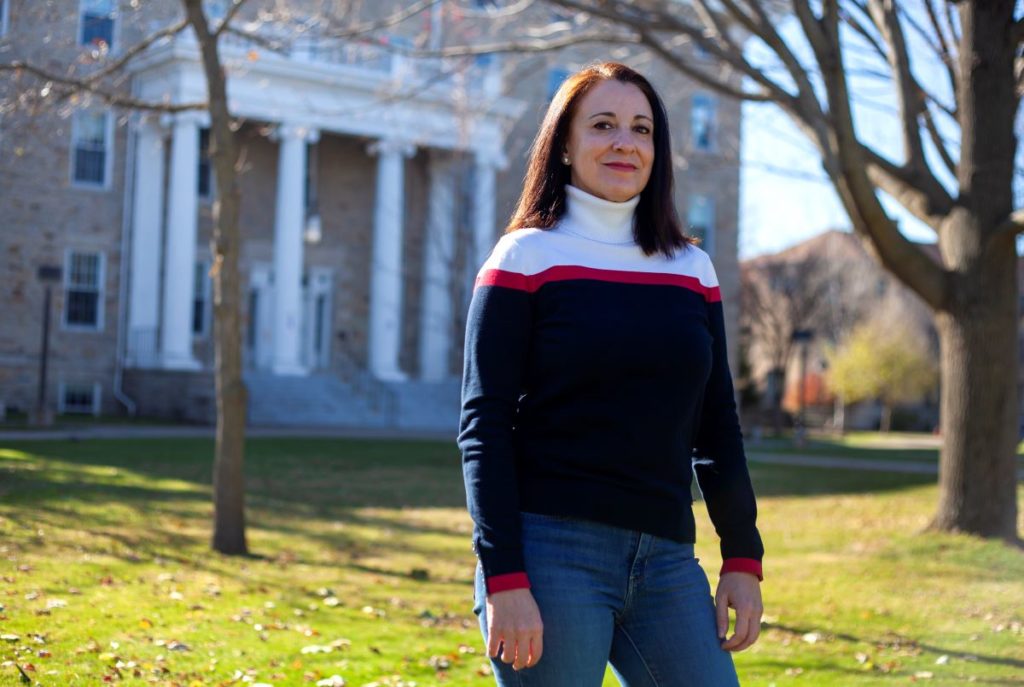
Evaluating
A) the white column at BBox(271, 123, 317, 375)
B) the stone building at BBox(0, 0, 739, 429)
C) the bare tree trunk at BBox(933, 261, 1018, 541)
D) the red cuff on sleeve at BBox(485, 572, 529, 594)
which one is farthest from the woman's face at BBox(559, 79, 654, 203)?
the white column at BBox(271, 123, 317, 375)

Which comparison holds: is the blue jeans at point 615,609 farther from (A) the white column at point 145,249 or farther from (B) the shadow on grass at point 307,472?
(A) the white column at point 145,249

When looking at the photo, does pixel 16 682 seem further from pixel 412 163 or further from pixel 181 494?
pixel 412 163

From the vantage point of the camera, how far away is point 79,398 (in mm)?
24031

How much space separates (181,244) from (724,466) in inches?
890


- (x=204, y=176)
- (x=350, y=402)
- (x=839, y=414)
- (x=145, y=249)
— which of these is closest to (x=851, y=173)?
(x=350, y=402)

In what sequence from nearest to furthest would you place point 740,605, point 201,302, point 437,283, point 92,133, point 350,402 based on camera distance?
point 740,605
point 92,133
point 350,402
point 201,302
point 437,283

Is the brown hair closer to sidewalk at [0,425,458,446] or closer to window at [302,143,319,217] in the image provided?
sidewalk at [0,425,458,446]

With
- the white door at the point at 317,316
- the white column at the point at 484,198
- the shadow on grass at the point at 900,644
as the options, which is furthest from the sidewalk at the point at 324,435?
the shadow on grass at the point at 900,644

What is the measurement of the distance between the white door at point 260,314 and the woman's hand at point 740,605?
2445cm

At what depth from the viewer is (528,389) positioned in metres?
2.63

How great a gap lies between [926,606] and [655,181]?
6.47 m

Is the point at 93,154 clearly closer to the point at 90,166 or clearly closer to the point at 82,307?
the point at 90,166

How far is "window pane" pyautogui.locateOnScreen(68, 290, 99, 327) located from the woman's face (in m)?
23.3

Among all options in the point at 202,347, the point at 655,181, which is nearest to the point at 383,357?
the point at 202,347
